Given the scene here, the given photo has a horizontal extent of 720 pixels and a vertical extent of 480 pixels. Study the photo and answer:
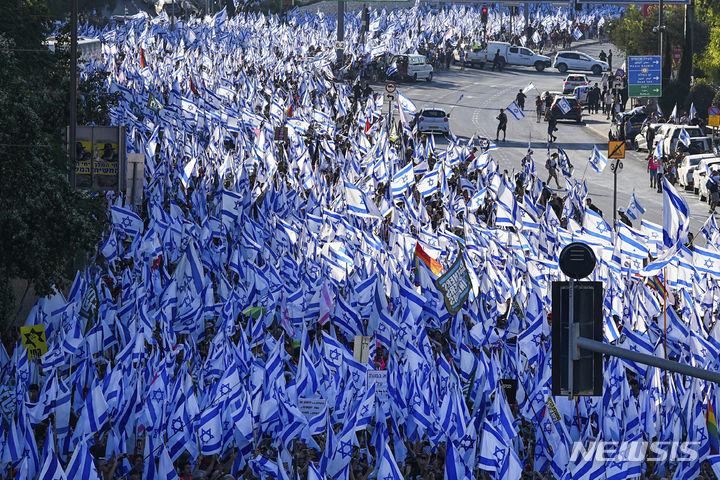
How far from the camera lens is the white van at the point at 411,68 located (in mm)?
62125

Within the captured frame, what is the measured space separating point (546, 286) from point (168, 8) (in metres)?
68.5

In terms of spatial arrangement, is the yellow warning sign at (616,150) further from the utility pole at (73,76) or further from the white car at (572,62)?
the white car at (572,62)

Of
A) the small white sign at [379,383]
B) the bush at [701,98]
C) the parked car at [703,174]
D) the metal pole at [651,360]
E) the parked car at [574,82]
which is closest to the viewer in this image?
the metal pole at [651,360]

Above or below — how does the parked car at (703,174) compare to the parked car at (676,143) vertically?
below

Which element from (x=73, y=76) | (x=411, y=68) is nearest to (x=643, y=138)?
(x=411, y=68)

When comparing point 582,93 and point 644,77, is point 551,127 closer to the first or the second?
point 644,77

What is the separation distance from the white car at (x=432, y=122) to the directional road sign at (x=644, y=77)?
6.91 m

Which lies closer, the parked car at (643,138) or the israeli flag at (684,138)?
the israeli flag at (684,138)

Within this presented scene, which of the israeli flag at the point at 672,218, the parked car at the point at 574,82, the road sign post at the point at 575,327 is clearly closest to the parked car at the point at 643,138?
the parked car at the point at 574,82

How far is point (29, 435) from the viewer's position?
1366 cm

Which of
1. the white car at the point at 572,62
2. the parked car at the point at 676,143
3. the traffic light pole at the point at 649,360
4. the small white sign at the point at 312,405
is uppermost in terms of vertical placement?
the white car at the point at 572,62

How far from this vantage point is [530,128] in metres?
50.7

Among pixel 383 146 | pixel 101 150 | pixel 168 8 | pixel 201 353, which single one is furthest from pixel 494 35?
pixel 201 353

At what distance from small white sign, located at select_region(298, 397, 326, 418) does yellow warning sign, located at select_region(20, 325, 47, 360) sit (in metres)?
3.92
